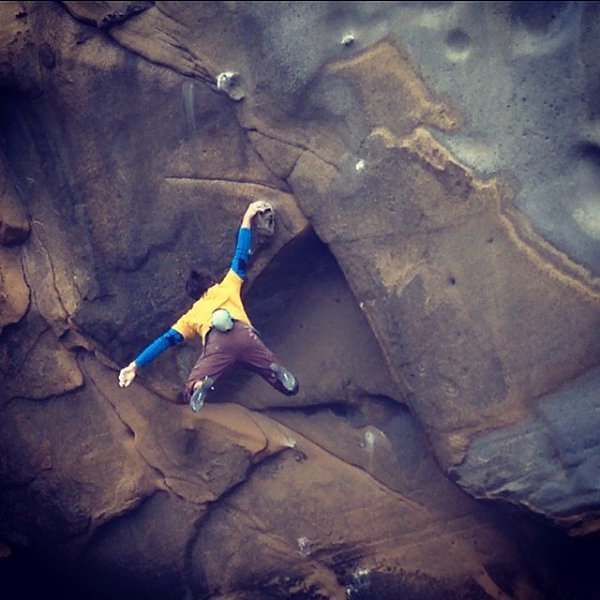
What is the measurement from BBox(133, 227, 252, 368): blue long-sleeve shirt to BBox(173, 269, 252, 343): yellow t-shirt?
5 centimetres

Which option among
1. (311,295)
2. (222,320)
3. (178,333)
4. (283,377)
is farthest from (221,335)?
(311,295)

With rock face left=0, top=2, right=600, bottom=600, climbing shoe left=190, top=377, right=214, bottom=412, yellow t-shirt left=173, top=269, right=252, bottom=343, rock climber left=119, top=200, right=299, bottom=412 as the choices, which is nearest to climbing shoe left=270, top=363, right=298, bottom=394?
rock climber left=119, top=200, right=299, bottom=412

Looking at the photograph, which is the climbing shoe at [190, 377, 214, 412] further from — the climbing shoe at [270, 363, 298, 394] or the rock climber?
the climbing shoe at [270, 363, 298, 394]

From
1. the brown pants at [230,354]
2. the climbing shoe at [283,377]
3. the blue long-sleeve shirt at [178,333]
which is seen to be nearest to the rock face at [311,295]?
the blue long-sleeve shirt at [178,333]

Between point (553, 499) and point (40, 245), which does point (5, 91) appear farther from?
point (553, 499)

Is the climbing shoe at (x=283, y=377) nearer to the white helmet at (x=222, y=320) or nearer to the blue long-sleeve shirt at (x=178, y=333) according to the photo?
the white helmet at (x=222, y=320)

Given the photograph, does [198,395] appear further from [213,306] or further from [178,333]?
[213,306]

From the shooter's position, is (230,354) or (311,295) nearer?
(230,354)

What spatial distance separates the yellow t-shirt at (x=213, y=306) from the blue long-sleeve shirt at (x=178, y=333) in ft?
0.15

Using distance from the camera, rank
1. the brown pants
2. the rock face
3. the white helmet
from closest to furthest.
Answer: the rock face < the white helmet < the brown pants

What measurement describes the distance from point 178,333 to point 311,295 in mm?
1197

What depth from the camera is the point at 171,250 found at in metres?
4.63

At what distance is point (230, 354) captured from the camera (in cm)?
419

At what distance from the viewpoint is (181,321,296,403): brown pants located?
13.6 feet
